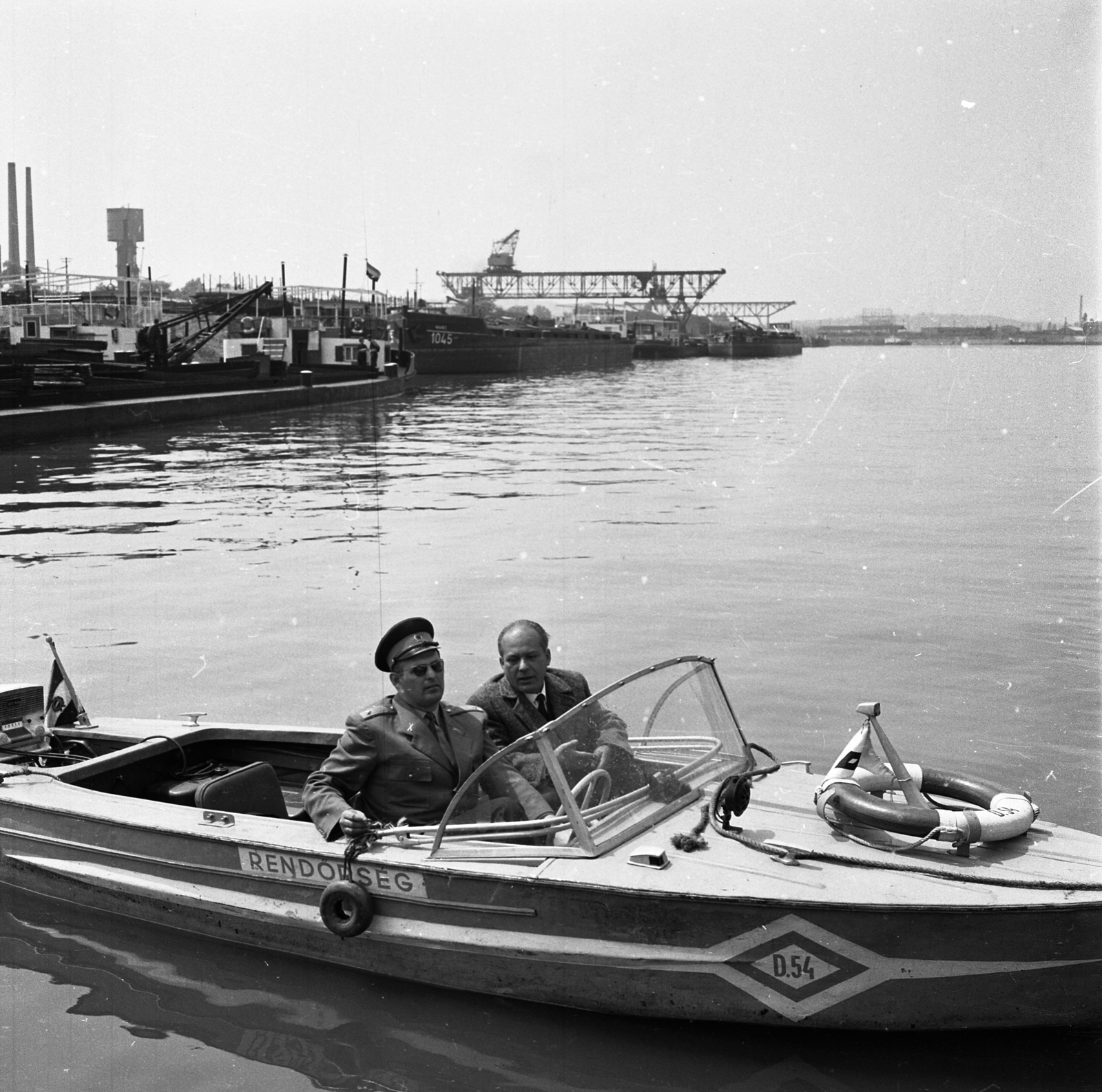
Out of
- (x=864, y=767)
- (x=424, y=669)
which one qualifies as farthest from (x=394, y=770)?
(x=864, y=767)

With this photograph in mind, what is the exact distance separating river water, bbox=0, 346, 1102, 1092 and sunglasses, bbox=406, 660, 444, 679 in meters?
1.51

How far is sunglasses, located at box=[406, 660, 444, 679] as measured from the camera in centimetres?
608

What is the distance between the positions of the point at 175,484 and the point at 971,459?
16.0 m

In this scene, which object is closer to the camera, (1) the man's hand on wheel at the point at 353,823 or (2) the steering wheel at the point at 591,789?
(2) the steering wheel at the point at 591,789

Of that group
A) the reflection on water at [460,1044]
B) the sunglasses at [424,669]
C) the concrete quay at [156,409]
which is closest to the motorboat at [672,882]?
the reflection on water at [460,1044]

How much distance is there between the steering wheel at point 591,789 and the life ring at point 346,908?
3.18ft

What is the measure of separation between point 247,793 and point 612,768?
2121 mm

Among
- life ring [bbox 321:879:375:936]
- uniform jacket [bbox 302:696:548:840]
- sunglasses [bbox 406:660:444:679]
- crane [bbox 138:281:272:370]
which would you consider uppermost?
crane [bbox 138:281:272:370]

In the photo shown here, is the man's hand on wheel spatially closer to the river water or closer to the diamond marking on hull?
the river water

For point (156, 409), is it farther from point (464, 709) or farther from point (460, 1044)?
point (460, 1044)

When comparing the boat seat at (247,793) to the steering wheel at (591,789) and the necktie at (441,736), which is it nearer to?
the necktie at (441,736)

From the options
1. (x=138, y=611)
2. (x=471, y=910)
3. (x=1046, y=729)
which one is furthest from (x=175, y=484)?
(x=471, y=910)

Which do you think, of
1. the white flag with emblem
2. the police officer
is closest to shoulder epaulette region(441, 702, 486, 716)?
the police officer

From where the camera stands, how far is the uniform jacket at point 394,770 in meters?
6.15
